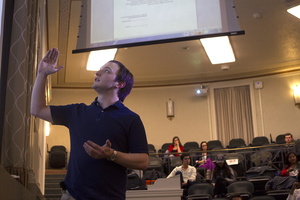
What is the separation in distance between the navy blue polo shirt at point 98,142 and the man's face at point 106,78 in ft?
0.30

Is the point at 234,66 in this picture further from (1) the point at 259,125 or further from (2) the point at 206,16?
(2) the point at 206,16

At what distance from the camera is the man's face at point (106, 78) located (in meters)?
1.49

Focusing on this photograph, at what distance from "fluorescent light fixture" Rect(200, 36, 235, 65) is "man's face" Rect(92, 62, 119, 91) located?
19.5 ft

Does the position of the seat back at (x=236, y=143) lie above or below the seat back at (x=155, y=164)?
above

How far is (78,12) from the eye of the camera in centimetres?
609

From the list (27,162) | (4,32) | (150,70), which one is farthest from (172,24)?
(150,70)

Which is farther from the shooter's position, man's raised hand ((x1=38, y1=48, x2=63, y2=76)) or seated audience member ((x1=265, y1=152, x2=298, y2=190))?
seated audience member ((x1=265, y1=152, x2=298, y2=190))

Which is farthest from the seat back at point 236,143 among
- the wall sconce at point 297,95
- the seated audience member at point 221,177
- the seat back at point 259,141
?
the seated audience member at point 221,177

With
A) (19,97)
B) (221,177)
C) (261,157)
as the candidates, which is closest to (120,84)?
(19,97)

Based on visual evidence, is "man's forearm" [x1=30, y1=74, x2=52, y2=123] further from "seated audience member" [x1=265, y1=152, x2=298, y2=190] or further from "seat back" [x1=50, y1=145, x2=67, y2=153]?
"seat back" [x1=50, y1=145, x2=67, y2=153]

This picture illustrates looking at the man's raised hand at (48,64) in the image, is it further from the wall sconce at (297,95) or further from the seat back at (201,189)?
the wall sconce at (297,95)

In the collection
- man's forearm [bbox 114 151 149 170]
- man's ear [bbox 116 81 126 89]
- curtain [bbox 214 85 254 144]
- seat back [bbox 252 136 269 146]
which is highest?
curtain [bbox 214 85 254 144]

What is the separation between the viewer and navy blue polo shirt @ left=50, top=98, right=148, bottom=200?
1.26 m

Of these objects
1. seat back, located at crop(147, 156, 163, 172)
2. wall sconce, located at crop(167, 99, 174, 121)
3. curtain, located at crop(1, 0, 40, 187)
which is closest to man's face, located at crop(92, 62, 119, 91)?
curtain, located at crop(1, 0, 40, 187)
